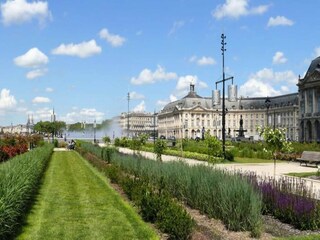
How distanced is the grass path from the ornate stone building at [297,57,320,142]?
87.7 metres

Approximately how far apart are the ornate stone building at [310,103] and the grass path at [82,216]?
3454 inches

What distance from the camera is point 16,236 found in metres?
9.40

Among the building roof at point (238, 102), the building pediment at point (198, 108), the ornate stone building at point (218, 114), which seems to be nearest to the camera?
the ornate stone building at point (218, 114)

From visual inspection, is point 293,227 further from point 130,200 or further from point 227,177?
point 130,200

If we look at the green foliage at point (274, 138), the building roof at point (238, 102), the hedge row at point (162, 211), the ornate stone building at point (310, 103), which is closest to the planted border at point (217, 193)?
the hedge row at point (162, 211)

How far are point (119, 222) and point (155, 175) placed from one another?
5.43 m

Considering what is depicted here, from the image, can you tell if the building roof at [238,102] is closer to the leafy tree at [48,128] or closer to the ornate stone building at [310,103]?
the leafy tree at [48,128]

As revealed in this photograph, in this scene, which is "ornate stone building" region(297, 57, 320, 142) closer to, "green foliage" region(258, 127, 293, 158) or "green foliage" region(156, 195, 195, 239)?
"green foliage" region(258, 127, 293, 158)

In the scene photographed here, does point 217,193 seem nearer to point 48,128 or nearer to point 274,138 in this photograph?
point 274,138

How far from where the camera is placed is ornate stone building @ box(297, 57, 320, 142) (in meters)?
97.7

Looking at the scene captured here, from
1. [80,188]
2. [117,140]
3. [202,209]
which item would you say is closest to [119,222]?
[202,209]

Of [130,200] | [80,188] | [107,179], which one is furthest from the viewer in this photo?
[107,179]

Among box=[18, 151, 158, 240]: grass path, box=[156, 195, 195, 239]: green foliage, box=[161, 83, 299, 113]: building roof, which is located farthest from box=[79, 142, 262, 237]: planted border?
box=[161, 83, 299, 113]: building roof

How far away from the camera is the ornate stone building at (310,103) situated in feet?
320
